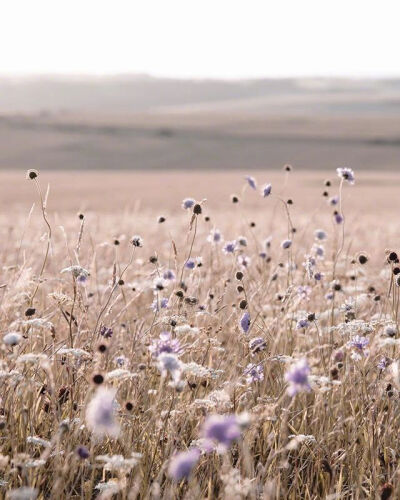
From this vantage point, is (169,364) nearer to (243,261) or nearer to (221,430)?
(221,430)

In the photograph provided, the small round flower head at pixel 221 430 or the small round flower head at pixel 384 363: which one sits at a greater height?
the small round flower head at pixel 221 430

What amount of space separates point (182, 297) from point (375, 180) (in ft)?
153

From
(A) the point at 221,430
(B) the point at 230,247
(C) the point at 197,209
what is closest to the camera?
(A) the point at 221,430

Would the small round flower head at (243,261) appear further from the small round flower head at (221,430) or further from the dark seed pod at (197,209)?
the small round flower head at (221,430)

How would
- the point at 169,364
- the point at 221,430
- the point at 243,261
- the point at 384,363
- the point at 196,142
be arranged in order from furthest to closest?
the point at 196,142
the point at 243,261
the point at 384,363
the point at 169,364
the point at 221,430

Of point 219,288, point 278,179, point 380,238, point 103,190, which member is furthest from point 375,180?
point 219,288

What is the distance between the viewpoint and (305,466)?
3.05 m

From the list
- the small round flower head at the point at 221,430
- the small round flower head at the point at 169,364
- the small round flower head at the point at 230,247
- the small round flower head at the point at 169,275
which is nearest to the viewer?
the small round flower head at the point at 221,430

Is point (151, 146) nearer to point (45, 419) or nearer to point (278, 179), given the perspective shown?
point (278, 179)

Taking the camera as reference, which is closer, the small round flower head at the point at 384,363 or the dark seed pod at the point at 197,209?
the small round flower head at the point at 384,363

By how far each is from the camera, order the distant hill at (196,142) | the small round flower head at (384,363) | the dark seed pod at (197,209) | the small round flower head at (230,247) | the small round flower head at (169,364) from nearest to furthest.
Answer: the small round flower head at (169,364) < the small round flower head at (384,363) < the dark seed pod at (197,209) < the small round flower head at (230,247) < the distant hill at (196,142)

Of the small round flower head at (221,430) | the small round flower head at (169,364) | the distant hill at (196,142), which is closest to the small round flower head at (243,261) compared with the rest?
the small round flower head at (169,364)

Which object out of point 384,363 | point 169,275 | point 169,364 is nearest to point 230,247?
point 169,275

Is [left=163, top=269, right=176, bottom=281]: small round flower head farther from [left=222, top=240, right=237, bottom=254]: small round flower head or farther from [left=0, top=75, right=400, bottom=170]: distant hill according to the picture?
[left=0, top=75, right=400, bottom=170]: distant hill
